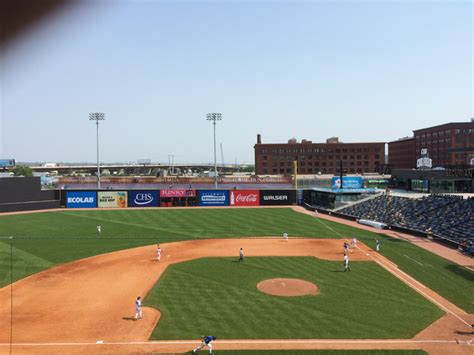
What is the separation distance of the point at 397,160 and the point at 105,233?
372 feet

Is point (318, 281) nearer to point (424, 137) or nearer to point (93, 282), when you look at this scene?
point (93, 282)

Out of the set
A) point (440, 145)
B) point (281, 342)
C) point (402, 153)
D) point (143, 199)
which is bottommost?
point (281, 342)

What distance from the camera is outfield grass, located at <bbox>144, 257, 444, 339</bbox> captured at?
16875mm

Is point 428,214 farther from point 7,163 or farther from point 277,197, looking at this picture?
point 7,163

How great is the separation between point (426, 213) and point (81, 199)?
5449 cm

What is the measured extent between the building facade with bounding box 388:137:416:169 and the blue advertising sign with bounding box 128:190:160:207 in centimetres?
8516

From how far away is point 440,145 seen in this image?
329ft

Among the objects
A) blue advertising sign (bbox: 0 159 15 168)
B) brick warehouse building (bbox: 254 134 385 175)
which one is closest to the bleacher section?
brick warehouse building (bbox: 254 134 385 175)

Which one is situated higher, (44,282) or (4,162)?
(4,162)

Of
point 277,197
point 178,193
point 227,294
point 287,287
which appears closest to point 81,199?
point 178,193

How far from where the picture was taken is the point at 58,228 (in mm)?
43594

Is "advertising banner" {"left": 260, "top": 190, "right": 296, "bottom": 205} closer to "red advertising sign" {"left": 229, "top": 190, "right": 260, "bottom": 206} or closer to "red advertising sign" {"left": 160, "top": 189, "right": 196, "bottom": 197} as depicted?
"red advertising sign" {"left": 229, "top": 190, "right": 260, "bottom": 206}

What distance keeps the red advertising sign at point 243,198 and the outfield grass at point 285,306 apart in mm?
37260

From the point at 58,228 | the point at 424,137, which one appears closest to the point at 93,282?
the point at 58,228
